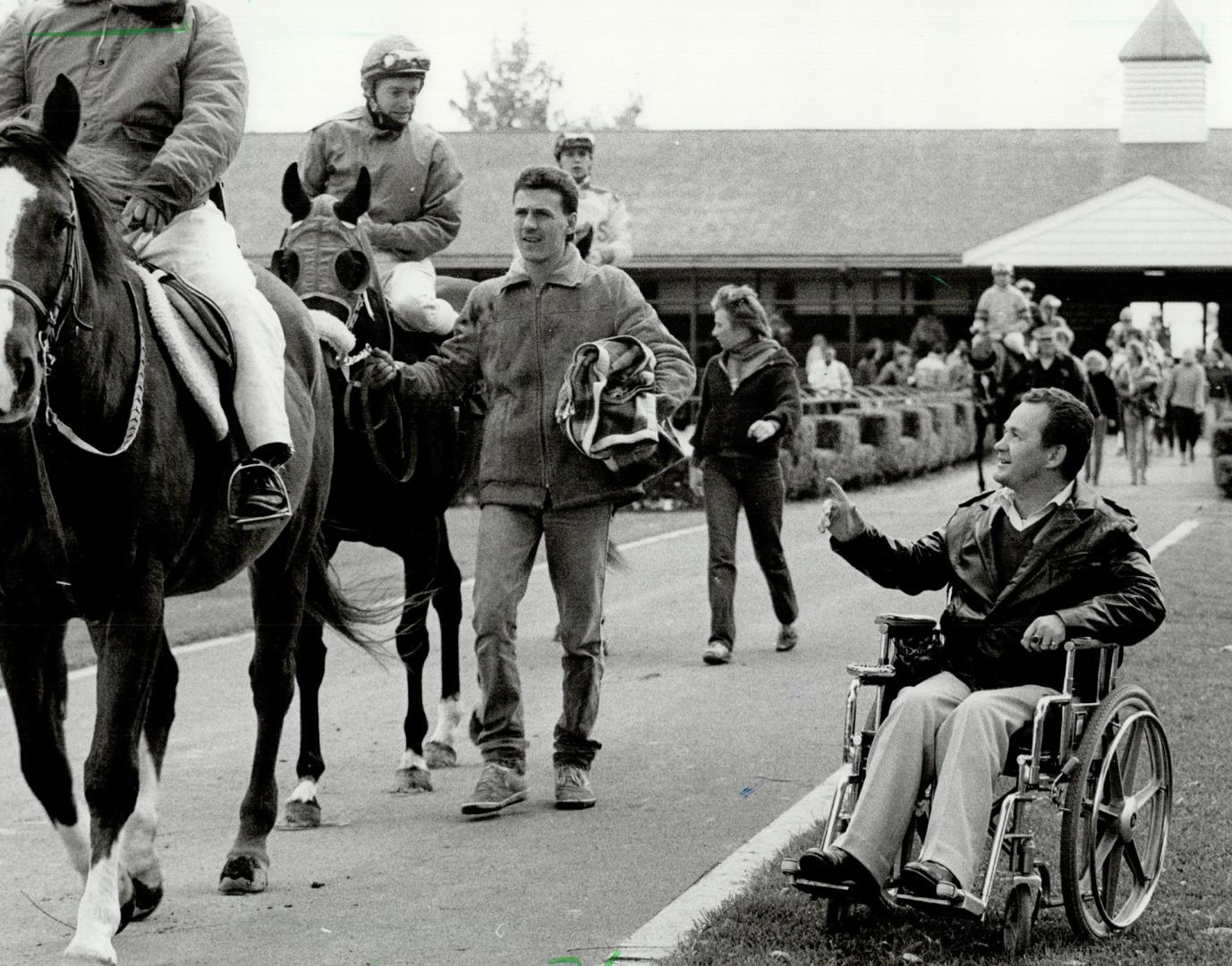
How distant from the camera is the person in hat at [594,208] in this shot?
11906 mm

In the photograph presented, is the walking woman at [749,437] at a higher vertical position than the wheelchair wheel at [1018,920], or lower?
higher

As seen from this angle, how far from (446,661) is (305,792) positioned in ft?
5.08

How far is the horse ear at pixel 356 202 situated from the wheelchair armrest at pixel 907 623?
324cm

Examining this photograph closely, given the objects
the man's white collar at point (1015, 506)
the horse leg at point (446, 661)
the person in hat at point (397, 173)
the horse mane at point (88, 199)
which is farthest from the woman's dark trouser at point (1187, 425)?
the horse mane at point (88, 199)

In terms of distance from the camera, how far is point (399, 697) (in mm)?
10180

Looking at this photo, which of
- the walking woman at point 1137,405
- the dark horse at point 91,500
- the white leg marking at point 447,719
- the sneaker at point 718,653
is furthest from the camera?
the walking woman at point 1137,405

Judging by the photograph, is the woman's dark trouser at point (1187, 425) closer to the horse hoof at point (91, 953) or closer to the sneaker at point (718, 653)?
the sneaker at point (718, 653)

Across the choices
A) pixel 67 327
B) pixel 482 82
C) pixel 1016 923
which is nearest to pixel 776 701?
pixel 1016 923

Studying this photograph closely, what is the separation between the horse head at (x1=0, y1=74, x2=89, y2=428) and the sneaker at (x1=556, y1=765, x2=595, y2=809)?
315cm

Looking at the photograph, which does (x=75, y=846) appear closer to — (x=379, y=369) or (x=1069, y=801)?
(x=379, y=369)

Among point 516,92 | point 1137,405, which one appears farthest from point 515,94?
point 1137,405

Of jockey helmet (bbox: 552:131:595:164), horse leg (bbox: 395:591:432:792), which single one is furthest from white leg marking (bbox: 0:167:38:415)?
jockey helmet (bbox: 552:131:595:164)

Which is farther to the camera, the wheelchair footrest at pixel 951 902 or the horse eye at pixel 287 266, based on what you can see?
the horse eye at pixel 287 266

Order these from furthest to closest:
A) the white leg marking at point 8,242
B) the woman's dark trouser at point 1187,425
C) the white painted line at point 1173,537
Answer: the woman's dark trouser at point 1187,425 < the white painted line at point 1173,537 < the white leg marking at point 8,242
